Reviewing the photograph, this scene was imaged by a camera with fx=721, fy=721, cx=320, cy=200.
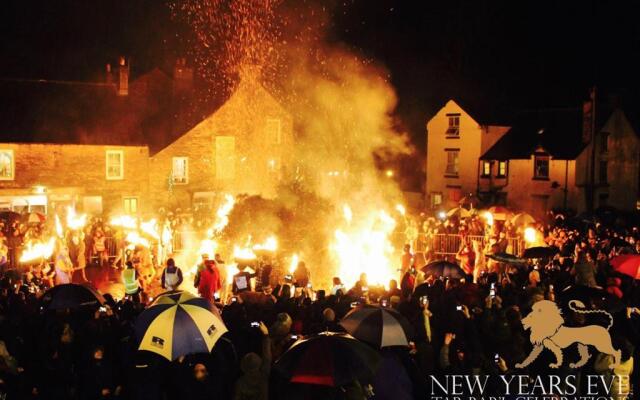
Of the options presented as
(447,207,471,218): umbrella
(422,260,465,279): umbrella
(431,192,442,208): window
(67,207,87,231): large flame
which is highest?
(431,192,442,208): window

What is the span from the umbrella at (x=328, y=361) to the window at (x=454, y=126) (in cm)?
4119

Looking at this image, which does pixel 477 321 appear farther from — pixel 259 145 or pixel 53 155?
pixel 259 145

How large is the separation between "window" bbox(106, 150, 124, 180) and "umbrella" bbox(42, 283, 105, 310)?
82.0 feet

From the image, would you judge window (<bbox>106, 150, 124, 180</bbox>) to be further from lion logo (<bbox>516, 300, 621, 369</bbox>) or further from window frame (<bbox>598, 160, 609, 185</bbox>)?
lion logo (<bbox>516, 300, 621, 369</bbox>)

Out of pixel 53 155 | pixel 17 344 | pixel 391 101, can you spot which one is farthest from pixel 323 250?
pixel 391 101

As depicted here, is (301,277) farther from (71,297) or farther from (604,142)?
(604,142)

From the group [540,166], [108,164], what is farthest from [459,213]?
[108,164]

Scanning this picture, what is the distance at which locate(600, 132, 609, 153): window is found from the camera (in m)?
43.1

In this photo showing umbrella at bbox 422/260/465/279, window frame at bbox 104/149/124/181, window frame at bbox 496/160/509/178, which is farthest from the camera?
window frame at bbox 496/160/509/178

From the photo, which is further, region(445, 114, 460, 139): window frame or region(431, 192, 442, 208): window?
region(431, 192, 442, 208): window

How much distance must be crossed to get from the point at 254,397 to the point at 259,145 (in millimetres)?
32653

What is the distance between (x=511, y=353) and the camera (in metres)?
10.1

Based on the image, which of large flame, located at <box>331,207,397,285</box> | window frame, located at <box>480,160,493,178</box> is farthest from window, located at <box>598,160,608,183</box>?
large flame, located at <box>331,207,397,285</box>

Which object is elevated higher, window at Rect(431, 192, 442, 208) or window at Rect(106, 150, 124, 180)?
window at Rect(106, 150, 124, 180)
